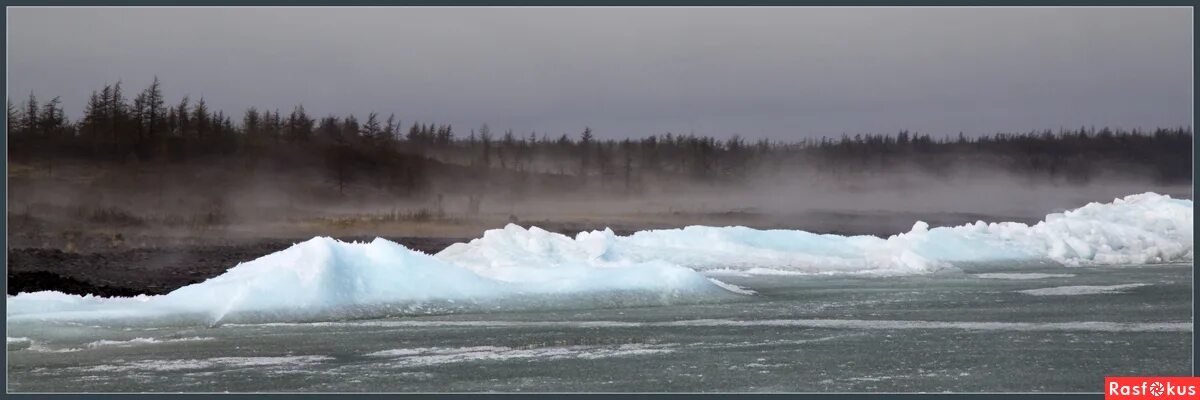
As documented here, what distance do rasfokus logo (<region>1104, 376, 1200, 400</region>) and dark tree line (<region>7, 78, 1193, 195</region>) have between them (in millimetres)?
3144

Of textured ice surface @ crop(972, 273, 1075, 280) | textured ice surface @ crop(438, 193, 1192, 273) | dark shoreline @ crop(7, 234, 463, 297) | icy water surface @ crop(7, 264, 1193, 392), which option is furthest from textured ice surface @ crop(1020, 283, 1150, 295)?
dark shoreline @ crop(7, 234, 463, 297)

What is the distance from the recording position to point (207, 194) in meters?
13.5

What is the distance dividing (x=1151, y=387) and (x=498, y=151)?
7201 mm

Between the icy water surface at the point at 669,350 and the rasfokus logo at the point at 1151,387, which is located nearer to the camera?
the rasfokus logo at the point at 1151,387

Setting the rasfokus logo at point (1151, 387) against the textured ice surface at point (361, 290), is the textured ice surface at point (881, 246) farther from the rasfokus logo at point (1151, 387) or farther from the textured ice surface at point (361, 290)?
the rasfokus logo at point (1151, 387)

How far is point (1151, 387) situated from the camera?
32.3 feet

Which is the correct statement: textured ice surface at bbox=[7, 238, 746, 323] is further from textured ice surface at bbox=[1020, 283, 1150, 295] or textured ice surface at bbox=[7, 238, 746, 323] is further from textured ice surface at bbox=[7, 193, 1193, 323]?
textured ice surface at bbox=[1020, 283, 1150, 295]

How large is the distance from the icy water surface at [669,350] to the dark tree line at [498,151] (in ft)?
5.54

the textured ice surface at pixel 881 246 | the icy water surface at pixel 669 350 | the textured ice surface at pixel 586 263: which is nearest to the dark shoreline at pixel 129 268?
the textured ice surface at pixel 586 263

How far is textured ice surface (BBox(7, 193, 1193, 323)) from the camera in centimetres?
1271

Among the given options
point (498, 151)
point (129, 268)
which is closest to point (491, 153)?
point (498, 151)

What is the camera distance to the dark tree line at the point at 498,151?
43.3 ft
